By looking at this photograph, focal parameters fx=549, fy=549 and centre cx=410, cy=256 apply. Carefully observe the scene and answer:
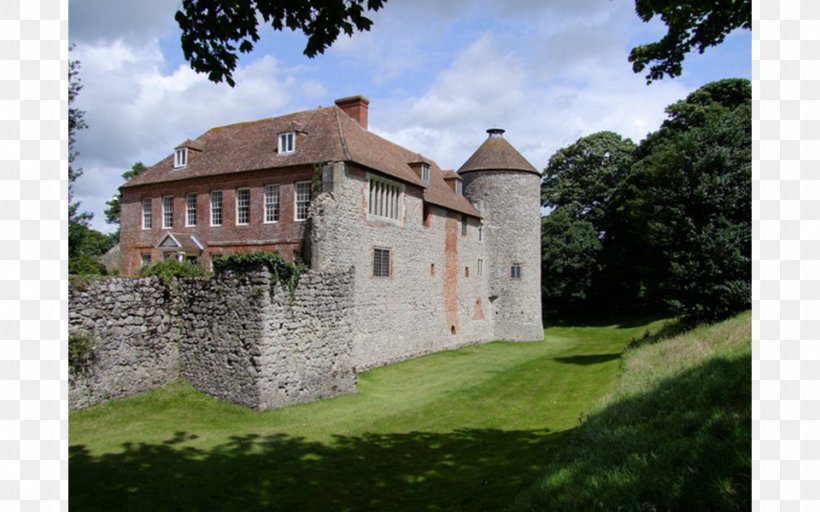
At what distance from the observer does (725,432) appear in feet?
23.0

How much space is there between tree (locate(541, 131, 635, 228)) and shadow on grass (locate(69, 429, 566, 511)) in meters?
44.8

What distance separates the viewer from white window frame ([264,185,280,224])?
23078 mm

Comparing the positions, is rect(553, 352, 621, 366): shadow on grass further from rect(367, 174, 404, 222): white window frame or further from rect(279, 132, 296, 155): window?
rect(279, 132, 296, 155): window

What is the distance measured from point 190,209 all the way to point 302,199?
6.85 meters

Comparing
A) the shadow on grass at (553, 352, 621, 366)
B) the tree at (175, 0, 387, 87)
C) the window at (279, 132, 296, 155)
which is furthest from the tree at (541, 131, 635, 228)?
the tree at (175, 0, 387, 87)

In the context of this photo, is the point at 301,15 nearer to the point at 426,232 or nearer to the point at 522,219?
the point at 426,232

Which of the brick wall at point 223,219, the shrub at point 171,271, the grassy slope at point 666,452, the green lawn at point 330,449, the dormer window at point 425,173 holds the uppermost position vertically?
the dormer window at point 425,173

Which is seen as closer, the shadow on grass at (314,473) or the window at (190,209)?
the shadow on grass at (314,473)

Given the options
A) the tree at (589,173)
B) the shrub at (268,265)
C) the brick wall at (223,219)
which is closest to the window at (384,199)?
the brick wall at (223,219)

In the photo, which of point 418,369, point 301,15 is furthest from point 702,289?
point 301,15

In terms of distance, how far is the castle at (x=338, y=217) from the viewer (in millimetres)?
22078

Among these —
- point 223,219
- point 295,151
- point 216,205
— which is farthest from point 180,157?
point 295,151

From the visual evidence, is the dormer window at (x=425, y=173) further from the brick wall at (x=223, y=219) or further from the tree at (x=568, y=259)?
the tree at (x=568, y=259)

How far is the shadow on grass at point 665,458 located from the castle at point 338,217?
9640mm
